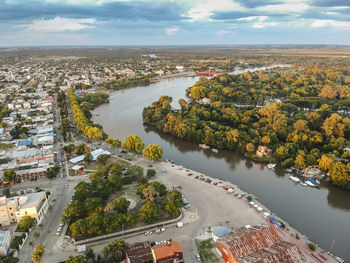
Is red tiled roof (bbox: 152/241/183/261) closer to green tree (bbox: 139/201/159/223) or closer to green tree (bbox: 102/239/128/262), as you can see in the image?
green tree (bbox: 102/239/128/262)

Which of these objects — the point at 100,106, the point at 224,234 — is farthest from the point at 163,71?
the point at 224,234

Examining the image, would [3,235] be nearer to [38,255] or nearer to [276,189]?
[38,255]

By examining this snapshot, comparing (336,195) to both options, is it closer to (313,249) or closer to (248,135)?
(313,249)

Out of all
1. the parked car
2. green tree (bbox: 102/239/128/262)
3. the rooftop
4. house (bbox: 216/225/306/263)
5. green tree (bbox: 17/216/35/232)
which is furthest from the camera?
the parked car

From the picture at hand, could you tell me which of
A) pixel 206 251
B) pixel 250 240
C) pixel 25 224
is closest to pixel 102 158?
pixel 25 224

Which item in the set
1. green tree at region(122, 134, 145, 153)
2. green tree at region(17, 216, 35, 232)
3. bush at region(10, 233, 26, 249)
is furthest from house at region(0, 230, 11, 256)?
green tree at region(122, 134, 145, 153)
